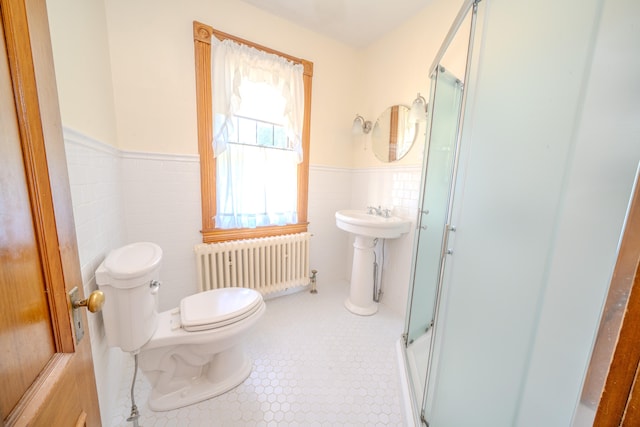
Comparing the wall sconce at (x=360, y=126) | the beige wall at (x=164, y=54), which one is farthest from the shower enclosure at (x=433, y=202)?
the beige wall at (x=164, y=54)

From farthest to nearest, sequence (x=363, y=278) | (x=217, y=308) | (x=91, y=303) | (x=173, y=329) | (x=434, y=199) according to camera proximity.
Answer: (x=363, y=278) → (x=434, y=199) → (x=217, y=308) → (x=173, y=329) → (x=91, y=303)

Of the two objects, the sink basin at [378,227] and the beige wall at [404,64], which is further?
the sink basin at [378,227]

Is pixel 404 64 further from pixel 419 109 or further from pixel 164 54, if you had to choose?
pixel 164 54

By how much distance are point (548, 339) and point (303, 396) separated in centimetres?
117

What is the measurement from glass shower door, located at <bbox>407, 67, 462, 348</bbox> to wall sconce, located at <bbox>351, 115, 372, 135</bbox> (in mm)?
833

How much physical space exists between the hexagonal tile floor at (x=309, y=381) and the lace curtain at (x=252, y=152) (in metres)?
0.91

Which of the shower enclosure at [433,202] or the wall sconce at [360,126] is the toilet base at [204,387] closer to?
the shower enclosure at [433,202]

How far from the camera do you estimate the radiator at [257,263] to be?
177cm

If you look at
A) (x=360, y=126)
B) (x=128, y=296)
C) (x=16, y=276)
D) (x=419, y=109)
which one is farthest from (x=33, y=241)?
(x=360, y=126)

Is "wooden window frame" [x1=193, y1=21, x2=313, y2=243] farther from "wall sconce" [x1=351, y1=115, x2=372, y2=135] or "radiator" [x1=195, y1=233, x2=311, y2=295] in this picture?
"wall sconce" [x1=351, y1=115, x2=372, y2=135]

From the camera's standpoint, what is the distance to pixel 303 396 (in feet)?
4.09

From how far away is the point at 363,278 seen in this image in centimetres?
200

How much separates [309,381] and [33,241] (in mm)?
1399

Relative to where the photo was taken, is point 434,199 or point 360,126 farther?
point 360,126
